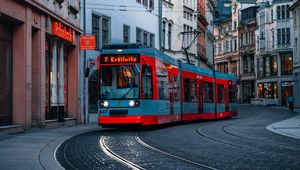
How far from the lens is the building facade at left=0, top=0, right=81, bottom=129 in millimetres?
21688

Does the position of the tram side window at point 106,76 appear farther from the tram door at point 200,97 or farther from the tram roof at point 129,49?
the tram door at point 200,97

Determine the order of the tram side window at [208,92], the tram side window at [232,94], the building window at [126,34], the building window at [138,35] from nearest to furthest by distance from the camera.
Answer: the tram side window at [208,92] < the building window at [126,34] < the tram side window at [232,94] < the building window at [138,35]

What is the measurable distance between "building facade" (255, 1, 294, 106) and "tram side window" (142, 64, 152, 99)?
2427 inches

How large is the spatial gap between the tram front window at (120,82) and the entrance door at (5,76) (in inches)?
140

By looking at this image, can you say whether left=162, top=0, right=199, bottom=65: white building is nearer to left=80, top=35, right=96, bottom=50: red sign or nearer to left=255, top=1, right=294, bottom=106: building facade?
left=80, top=35, right=96, bottom=50: red sign

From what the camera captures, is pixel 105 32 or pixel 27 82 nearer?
pixel 27 82

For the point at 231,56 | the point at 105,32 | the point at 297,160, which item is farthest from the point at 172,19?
the point at 231,56

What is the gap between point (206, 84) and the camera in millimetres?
33969

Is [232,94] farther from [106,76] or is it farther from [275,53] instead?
[275,53]

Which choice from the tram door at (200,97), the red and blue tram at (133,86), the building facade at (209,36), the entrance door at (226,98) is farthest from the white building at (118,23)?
the building facade at (209,36)

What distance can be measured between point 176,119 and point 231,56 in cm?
8517

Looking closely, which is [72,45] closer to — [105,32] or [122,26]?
[105,32]

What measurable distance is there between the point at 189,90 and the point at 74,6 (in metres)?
7.54

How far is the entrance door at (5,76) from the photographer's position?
21219 mm
